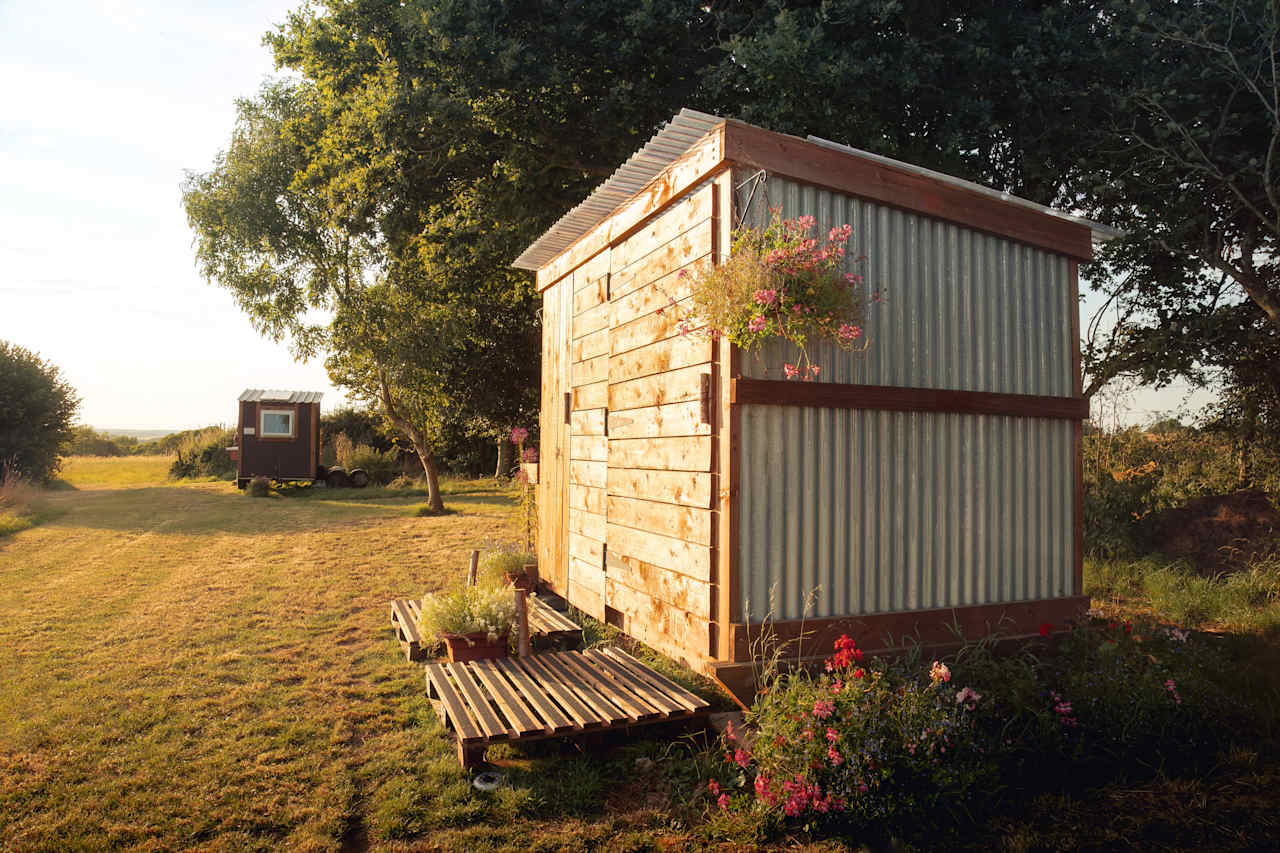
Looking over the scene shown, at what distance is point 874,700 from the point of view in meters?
3.57

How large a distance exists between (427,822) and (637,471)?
272 cm

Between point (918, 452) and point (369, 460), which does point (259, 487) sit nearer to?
point (369, 460)

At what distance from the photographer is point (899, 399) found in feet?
16.0

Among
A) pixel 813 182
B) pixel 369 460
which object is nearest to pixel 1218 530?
pixel 813 182

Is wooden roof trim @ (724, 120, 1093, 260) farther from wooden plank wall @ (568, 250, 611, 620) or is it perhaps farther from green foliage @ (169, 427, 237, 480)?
green foliage @ (169, 427, 237, 480)

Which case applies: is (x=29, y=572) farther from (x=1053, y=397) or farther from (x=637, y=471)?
(x=1053, y=397)

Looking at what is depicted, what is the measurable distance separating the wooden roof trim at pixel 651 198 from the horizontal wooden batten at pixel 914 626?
269cm

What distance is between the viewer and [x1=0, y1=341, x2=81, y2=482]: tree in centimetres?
1844

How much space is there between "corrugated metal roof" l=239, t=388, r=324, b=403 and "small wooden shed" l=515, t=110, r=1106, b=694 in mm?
15344

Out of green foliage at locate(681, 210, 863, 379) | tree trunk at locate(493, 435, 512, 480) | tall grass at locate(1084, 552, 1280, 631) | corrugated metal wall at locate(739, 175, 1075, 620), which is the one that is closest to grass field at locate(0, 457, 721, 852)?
corrugated metal wall at locate(739, 175, 1075, 620)

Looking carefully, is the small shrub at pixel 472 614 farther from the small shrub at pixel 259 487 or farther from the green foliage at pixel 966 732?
the small shrub at pixel 259 487

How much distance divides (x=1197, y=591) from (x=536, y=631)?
229 inches

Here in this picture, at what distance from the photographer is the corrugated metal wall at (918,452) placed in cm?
453

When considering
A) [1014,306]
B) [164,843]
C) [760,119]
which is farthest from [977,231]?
[164,843]
